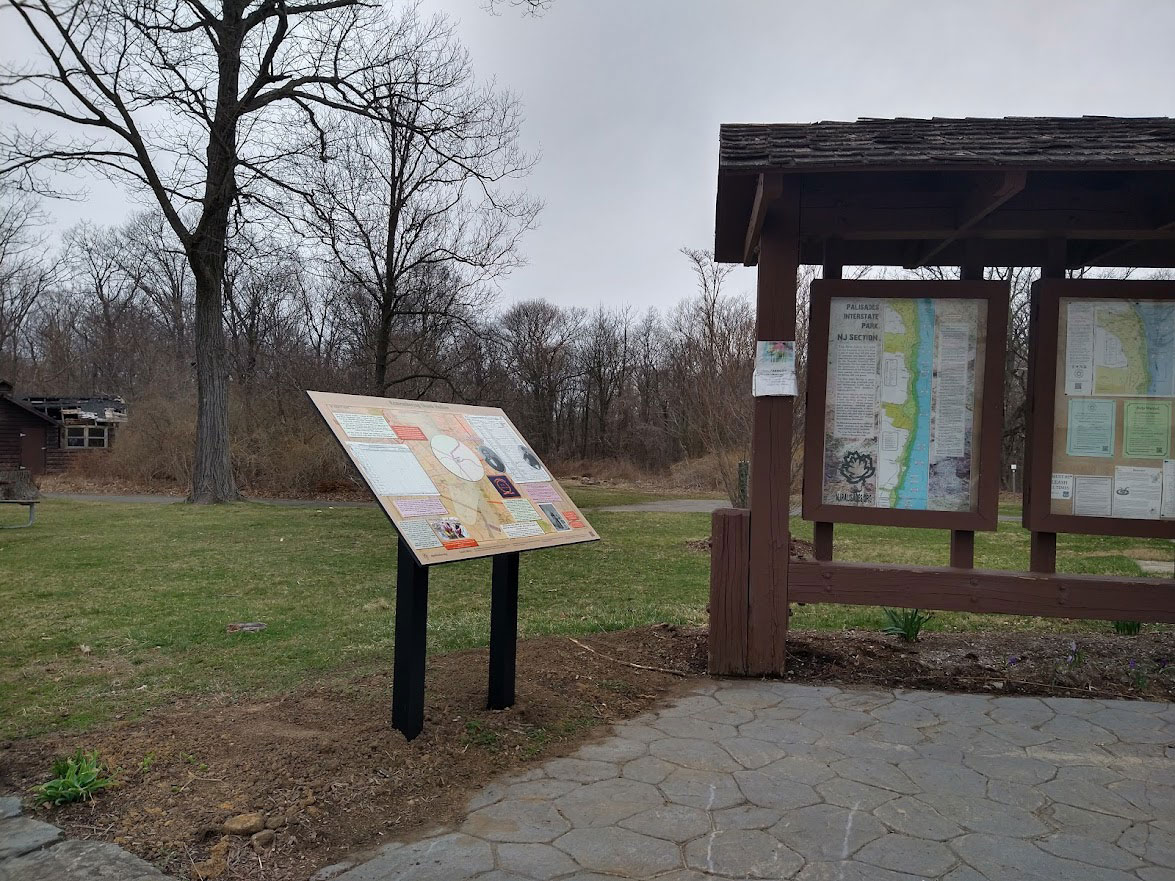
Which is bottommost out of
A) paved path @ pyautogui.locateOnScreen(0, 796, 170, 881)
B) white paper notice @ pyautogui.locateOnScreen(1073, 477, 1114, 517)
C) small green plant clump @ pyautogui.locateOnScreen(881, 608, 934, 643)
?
paved path @ pyautogui.locateOnScreen(0, 796, 170, 881)

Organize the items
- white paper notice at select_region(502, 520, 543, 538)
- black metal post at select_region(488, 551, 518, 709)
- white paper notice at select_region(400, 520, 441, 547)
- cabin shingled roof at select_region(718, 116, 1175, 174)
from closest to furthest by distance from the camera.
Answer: white paper notice at select_region(400, 520, 441, 547), white paper notice at select_region(502, 520, 543, 538), black metal post at select_region(488, 551, 518, 709), cabin shingled roof at select_region(718, 116, 1175, 174)

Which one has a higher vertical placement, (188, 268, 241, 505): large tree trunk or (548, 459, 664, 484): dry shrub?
(188, 268, 241, 505): large tree trunk

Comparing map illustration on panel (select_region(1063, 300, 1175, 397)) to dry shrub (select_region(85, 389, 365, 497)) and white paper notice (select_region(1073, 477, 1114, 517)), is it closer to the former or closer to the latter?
white paper notice (select_region(1073, 477, 1114, 517))

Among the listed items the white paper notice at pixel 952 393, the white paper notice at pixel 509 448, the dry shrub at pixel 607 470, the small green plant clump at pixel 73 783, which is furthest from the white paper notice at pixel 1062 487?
the dry shrub at pixel 607 470

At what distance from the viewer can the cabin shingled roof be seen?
466 cm

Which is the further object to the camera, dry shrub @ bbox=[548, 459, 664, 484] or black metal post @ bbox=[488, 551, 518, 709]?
dry shrub @ bbox=[548, 459, 664, 484]

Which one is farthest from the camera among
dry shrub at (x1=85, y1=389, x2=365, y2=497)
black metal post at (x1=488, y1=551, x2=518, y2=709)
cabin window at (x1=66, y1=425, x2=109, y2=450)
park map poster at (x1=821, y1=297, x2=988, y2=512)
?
cabin window at (x1=66, y1=425, x2=109, y2=450)

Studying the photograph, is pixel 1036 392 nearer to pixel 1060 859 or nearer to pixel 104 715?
pixel 1060 859

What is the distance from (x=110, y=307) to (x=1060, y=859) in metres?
54.3

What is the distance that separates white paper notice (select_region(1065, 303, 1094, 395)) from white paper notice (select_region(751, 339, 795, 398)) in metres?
1.68

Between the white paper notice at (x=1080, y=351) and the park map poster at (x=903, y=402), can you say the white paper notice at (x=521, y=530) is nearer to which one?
the park map poster at (x=903, y=402)

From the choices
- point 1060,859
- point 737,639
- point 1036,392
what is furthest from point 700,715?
point 1036,392

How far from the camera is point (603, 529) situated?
53.9ft

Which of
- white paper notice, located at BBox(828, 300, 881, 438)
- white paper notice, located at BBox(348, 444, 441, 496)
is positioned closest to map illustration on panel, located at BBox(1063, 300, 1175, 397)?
white paper notice, located at BBox(828, 300, 881, 438)
